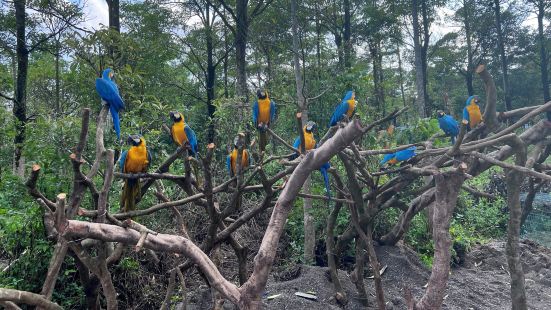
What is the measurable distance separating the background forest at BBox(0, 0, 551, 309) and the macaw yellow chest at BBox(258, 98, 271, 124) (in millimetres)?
506

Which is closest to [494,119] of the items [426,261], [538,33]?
[426,261]

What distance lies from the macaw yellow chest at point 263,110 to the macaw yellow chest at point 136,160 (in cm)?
168

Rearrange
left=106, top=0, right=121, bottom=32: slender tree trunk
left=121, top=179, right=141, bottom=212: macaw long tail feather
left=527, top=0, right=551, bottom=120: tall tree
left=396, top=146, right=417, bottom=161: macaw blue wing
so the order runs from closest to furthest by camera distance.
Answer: left=121, top=179, right=141, bottom=212: macaw long tail feather → left=396, top=146, right=417, bottom=161: macaw blue wing → left=106, top=0, right=121, bottom=32: slender tree trunk → left=527, top=0, right=551, bottom=120: tall tree

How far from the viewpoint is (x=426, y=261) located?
618cm

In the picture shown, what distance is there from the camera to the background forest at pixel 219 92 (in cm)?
434

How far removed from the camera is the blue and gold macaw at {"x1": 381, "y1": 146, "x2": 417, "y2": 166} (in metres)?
5.08

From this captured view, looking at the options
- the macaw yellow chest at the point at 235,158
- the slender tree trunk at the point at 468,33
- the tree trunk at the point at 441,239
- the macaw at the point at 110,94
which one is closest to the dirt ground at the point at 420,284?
the macaw yellow chest at the point at 235,158

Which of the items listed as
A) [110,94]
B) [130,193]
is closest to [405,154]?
[130,193]

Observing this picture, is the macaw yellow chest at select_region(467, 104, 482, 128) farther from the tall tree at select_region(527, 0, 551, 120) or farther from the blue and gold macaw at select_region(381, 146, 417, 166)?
the tall tree at select_region(527, 0, 551, 120)

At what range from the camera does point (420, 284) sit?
529cm

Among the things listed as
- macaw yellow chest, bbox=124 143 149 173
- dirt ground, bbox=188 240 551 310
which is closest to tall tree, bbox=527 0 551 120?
dirt ground, bbox=188 240 551 310

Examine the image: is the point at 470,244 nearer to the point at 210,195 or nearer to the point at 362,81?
Answer: the point at 362,81

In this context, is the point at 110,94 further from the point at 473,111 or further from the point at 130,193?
the point at 473,111

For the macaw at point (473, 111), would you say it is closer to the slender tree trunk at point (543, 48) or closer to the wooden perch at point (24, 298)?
the wooden perch at point (24, 298)
